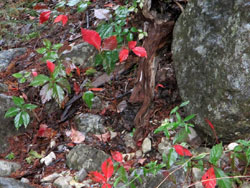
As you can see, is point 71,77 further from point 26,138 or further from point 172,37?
point 172,37

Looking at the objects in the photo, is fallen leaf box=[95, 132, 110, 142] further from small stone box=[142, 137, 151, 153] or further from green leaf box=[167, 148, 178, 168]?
green leaf box=[167, 148, 178, 168]

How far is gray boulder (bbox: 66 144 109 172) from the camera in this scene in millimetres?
2191

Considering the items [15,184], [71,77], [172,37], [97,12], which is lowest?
[15,184]

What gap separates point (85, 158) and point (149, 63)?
3.24 feet

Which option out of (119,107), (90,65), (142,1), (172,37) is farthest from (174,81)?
(90,65)

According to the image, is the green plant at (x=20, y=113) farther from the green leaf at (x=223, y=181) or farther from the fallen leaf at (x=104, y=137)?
the green leaf at (x=223, y=181)

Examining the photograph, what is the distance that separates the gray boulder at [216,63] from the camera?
1.69 metres

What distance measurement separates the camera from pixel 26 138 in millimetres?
2619

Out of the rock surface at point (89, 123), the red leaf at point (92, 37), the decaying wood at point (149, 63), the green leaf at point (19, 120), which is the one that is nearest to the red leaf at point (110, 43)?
the red leaf at point (92, 37)

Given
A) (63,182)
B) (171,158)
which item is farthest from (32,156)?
(171,158)

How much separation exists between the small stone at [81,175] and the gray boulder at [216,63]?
962 millimetres

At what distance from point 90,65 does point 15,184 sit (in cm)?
151

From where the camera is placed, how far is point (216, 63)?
6.00ft

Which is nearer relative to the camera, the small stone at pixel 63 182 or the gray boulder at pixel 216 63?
the gray boulder at pixel 216 63
